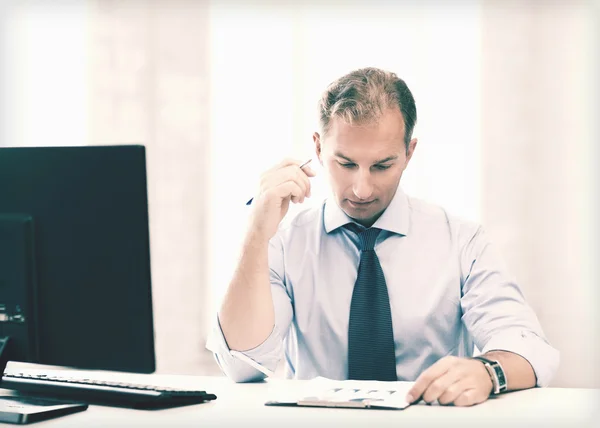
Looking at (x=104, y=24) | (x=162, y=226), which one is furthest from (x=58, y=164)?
(x=104, y=24)

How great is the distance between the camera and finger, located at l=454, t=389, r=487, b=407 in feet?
4.48

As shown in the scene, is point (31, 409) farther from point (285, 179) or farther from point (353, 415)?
point (285, 179)

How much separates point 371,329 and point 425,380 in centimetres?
45

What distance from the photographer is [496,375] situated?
1462mm

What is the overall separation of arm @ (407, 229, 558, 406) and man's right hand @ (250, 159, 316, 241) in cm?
51

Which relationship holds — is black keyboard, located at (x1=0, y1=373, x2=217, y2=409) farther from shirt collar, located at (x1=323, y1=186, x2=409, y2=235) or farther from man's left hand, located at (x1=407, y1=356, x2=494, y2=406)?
shirt collar, located at (x1=323, y1=186, x2=409, y2=235)

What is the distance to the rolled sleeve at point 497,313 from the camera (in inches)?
63.4

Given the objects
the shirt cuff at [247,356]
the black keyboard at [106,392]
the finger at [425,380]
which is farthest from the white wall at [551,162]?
the black keyboard at [106,392]

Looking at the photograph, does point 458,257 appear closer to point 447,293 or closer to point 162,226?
point 447,293

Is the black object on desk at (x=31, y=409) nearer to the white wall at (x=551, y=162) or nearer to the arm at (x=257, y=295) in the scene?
the arm at (x=257, y=295)

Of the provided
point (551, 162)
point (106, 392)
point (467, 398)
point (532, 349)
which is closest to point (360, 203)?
point (532, 349)

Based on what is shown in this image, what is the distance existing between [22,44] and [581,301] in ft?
8.23

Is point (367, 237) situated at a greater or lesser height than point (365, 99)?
lesser

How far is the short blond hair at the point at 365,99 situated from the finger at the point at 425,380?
2.26 feet
